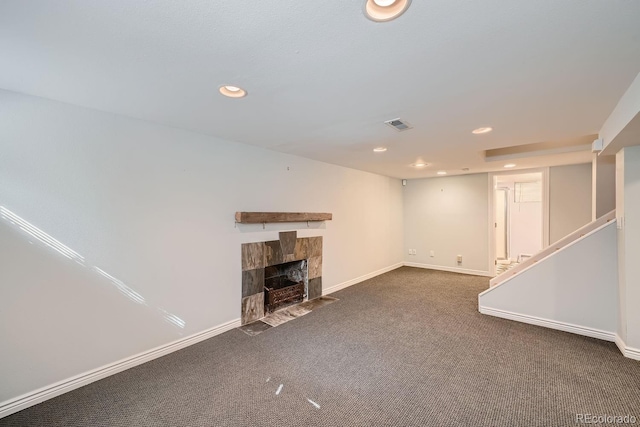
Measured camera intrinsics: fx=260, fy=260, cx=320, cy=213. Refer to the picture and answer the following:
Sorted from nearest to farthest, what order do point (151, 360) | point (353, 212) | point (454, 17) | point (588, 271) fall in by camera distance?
point (454, 17)
point (151, 360)
point (588, 271)
point (353, 212)

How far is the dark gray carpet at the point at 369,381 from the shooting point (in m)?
1.74

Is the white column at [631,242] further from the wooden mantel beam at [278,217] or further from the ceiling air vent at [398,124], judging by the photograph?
the wooden mantel beam at [278,217]

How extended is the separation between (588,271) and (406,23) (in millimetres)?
3385

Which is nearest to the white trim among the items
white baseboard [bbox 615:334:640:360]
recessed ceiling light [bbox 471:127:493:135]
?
white baseboard [bbox 615:334:640:360]

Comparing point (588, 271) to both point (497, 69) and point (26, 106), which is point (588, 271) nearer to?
point (497, 69)

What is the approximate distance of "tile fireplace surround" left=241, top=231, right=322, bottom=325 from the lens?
3.19 m

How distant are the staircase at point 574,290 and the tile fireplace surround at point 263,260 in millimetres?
2555

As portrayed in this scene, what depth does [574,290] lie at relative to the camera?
2.94m

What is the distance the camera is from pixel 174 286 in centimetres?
261

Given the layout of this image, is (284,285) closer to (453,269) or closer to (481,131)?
(481,131)

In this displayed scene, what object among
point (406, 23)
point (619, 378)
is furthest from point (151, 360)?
point (619, 378)

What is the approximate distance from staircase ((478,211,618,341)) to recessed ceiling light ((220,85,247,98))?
3710 mm

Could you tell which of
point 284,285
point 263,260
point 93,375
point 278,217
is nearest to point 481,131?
point 278,217

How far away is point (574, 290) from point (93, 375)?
4.80m
